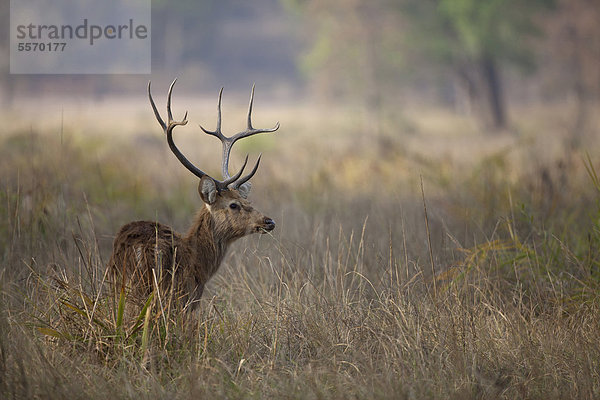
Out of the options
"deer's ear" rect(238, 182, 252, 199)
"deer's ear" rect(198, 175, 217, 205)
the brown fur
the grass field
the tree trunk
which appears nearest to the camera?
the grass field

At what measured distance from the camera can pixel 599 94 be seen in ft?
84.6

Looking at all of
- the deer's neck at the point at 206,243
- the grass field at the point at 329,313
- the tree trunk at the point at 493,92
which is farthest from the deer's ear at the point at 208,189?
the tree trunk at the point at 493,92

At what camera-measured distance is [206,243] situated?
5.06m

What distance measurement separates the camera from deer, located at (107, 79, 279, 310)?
174 inches

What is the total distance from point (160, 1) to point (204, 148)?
28.6 metres

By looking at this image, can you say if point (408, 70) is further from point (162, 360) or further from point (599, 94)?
point (162, 360)

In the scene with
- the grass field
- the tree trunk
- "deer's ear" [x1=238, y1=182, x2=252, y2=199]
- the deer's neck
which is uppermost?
the tree trunk

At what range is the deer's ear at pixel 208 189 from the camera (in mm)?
4902

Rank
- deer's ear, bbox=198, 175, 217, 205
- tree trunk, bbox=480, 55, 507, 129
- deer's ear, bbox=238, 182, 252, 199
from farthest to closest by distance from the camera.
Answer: tree trunk, bbox=480, 55, 507, 129 < deer's ear, bbox=238, 182, 252, 199 < deer's ear, bbox=198, 175, 217, 205

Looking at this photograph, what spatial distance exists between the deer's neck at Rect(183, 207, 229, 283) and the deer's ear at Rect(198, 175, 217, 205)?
6.2 inches

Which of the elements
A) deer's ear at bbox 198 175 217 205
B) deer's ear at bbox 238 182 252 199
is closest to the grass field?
deer's ear at bbox 238 182 252 199

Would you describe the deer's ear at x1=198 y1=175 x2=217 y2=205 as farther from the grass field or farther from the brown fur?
the grass field

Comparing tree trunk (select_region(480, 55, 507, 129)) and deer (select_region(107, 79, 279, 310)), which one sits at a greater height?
tree trunk (select_region(480, 55, 507, 129))

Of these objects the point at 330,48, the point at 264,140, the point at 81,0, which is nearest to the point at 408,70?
the point at 330,48
